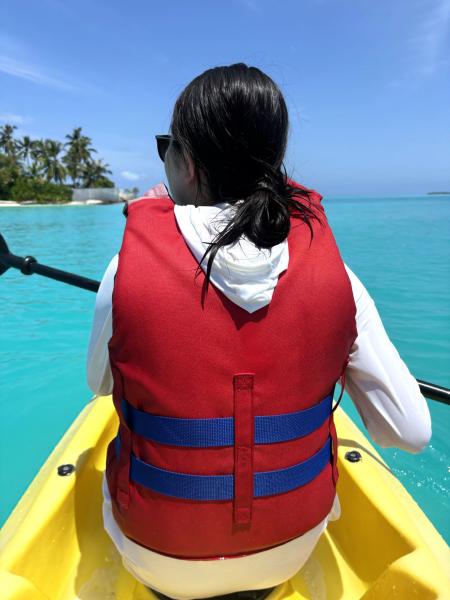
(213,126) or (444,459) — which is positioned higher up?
(213,126)

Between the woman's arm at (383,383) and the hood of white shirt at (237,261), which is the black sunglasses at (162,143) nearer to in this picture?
the hood of white shirt at (237,261)

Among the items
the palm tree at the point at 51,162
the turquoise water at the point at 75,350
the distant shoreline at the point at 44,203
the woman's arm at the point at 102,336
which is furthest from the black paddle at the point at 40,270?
the palm tree at the point at 51,162

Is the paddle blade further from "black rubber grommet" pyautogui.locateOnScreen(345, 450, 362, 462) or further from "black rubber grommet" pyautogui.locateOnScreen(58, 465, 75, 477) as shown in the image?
"black rubber grommet" pyautogui.locateOnScreen(345, 450, 362, 462)

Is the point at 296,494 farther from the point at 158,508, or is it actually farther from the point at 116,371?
the point at 116,371

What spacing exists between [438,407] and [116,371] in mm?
3399

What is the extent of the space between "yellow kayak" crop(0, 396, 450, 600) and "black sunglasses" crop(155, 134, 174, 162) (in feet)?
3.27

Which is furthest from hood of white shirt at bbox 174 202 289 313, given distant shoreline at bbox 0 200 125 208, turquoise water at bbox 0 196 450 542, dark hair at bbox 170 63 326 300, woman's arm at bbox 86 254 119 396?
distant shoreline at bbox 0 200 125 208

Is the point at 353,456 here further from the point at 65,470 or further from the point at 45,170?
the point at 45,170

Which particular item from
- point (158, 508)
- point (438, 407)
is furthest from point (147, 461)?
point (438, 407)

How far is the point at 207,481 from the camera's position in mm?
915

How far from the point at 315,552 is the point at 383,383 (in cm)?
79

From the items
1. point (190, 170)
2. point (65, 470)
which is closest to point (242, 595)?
point (65, 470)

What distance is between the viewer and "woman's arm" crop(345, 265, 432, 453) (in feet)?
3.28

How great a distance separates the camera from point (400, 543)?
1.26 metres
